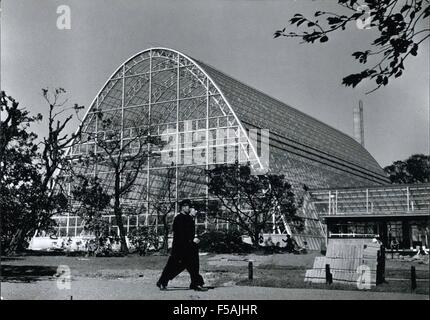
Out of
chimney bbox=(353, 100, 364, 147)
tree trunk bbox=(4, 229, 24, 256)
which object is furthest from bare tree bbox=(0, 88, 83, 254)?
chimney bbox=(353, 100, 364, 147)

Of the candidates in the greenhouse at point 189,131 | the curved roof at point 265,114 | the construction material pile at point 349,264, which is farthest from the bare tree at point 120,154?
the construction material pile at point 349,264

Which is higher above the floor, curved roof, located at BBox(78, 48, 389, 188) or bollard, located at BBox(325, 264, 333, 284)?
curved roof, located at BBox(78, 48, 389, 188)

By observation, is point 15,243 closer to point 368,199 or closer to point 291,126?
point 368,199

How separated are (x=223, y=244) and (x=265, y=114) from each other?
16.9 meters

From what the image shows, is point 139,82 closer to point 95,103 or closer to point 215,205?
point 95,103

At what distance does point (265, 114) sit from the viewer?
41094mm

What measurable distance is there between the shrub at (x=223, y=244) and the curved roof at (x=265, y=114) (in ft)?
31.6

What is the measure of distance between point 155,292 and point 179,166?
84.2 feet

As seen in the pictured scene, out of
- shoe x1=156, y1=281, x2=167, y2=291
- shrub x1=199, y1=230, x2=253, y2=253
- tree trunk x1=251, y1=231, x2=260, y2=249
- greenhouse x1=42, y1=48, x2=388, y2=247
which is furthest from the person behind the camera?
greenhouse x1=42, y1=48, x2=388, y2=247

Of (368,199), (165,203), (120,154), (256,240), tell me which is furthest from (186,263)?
(368,199)

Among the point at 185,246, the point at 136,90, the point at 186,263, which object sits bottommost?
the point at 186,263

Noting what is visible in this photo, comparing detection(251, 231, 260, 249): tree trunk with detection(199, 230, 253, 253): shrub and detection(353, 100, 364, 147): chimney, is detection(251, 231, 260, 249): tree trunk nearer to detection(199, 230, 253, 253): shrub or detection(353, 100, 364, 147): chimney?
detection(199, 230, 253, 253): shrub

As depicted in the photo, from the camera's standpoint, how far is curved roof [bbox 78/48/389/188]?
121 feet

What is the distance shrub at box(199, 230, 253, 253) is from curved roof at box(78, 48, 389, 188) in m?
9.62
